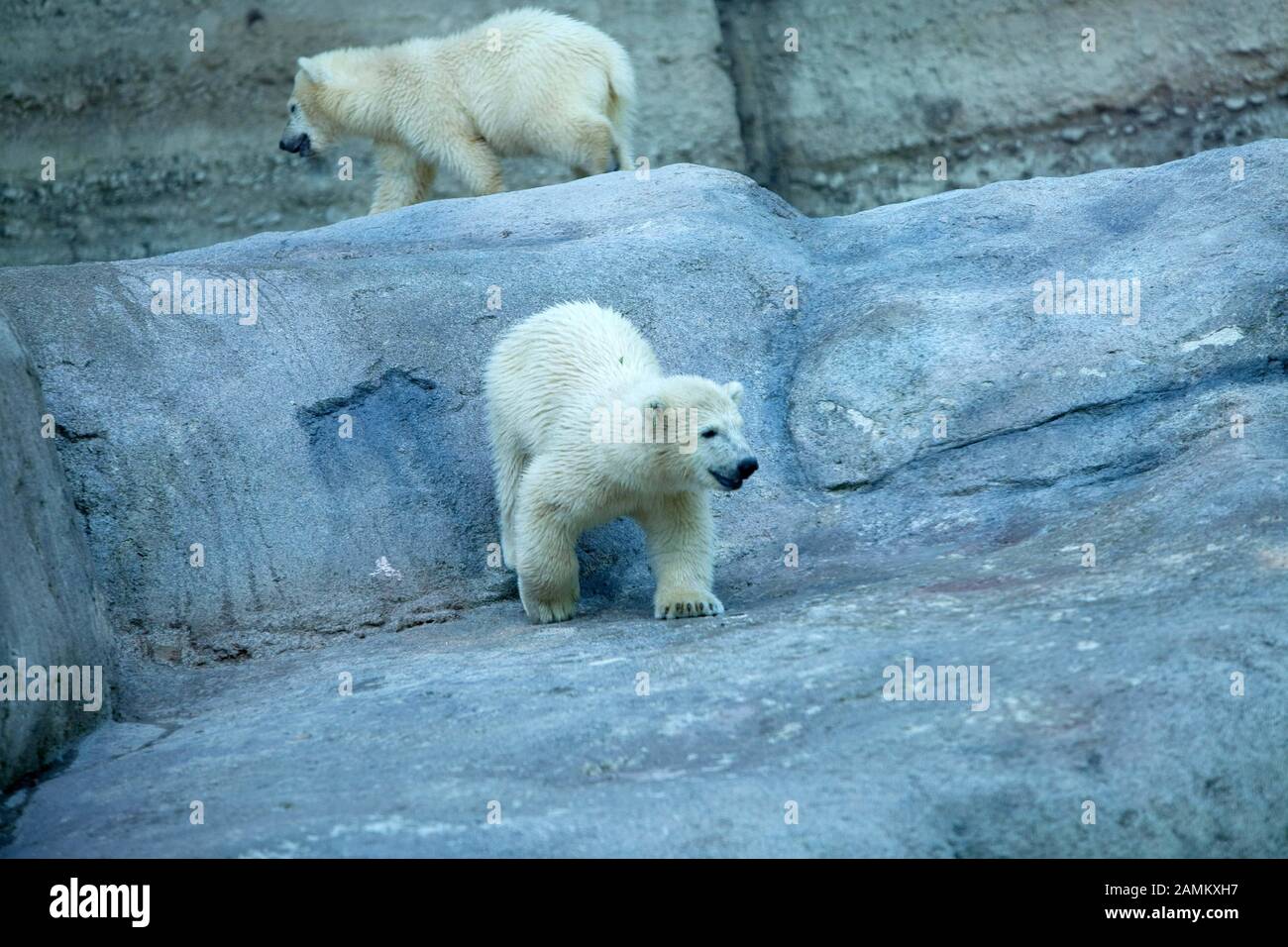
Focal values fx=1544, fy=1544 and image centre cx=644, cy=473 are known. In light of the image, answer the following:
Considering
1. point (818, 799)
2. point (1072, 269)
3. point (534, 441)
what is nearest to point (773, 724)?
point (818, 799)

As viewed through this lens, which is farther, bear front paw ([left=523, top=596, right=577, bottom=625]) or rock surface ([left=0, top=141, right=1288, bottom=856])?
bear front paw ([left=523, top=596, right=577, bottom=625])

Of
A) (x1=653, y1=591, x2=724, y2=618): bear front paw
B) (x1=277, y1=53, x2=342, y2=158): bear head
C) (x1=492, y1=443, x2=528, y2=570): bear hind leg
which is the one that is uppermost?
(x1=277, y1=53, x2=342, y2=158): bear head

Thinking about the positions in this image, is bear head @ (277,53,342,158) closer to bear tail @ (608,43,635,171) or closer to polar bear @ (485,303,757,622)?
bear tail @ (608,43,635,171)

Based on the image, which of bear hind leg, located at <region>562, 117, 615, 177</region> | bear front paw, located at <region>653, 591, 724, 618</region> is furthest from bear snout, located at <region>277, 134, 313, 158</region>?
bear front paw, located at <region>653, 591, 724, 618</region>

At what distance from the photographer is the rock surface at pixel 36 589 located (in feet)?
12.1

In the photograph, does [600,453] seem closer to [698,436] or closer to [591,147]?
[698,436]

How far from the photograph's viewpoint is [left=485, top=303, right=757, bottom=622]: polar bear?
4387 mm

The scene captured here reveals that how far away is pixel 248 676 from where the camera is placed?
4465mm

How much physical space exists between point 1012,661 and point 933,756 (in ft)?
1.49

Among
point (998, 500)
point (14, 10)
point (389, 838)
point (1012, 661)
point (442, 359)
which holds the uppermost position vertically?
point (14, 10)

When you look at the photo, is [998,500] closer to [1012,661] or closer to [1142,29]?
[1012,661]

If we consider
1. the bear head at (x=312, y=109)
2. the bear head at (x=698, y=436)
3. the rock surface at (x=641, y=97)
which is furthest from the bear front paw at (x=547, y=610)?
the rock surface at (x=641, y=97)

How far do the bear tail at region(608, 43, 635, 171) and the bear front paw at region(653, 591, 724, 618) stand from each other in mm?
3657

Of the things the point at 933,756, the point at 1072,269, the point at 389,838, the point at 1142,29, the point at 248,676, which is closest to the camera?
the point at 389,838
